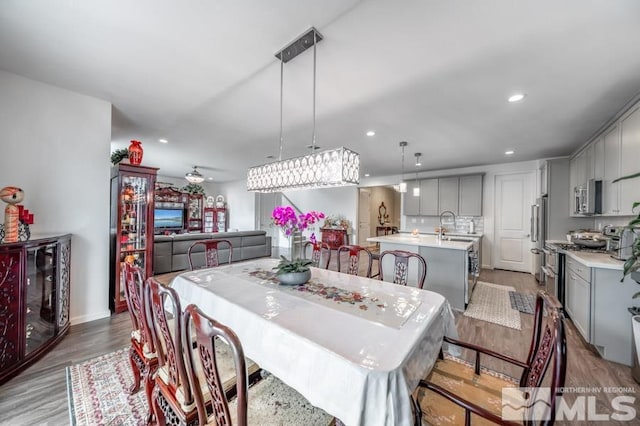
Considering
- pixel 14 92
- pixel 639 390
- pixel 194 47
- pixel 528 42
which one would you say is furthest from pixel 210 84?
pixel 639 390

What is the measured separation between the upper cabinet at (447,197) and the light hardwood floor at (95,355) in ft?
10.8

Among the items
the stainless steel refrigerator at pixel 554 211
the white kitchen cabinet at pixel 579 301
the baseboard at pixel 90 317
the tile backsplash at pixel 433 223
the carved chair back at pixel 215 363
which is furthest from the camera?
the tile backsplash at pixel 433 223

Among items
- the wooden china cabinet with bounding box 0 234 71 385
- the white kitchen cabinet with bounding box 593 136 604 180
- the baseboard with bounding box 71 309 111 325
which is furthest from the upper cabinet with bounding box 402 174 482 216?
the wooden china cabinet with bounding box 0 234 71 385

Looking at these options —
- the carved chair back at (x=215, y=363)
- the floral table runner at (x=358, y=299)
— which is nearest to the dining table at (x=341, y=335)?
the floral table runner at (x=358, y=299)

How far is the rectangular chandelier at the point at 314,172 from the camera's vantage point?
→ 1.74 meters

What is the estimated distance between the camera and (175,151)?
513 centimetres

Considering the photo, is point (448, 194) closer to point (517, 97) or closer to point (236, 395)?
point (517, 97)

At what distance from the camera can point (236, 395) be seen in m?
1.11

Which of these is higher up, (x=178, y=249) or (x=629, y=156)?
(x=629, y=156)

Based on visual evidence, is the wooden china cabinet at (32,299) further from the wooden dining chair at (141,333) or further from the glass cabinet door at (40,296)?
the wooden dining chair at (141,333)

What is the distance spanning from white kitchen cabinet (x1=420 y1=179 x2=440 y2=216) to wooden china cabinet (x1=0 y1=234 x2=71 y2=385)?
22.6 ft

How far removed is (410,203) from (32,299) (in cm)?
708

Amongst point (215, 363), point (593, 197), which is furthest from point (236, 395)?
point (593, 197)

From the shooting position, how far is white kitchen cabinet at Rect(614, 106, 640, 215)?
7.88 ft
